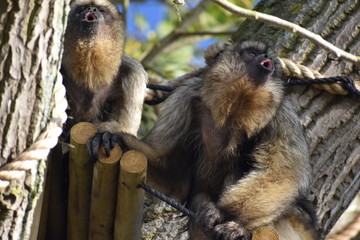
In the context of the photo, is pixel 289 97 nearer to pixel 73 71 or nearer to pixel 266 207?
pixel 266 207

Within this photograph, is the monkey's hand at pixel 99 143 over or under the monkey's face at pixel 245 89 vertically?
under

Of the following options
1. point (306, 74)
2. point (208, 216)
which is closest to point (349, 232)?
point (306, 74)

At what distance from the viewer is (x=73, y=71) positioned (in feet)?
16.2

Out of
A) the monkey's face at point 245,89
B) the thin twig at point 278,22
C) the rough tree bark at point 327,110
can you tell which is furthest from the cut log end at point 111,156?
the thin twig at point 278,22

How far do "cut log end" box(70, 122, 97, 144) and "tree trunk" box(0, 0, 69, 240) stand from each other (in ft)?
2.50

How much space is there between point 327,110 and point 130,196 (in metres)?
2.10

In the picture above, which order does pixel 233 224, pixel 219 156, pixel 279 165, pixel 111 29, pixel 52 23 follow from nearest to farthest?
pixel 52 23, pixel 233 224, pixel 279 165, pixel 219 156, pixel 111 29

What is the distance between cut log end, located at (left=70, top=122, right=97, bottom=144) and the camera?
13.6 feet

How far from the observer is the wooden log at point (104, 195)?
4090 millimetres

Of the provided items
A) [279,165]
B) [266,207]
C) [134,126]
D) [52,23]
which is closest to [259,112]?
[279,165]

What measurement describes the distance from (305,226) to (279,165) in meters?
0.53

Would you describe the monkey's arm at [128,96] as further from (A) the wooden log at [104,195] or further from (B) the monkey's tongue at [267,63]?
(B) the monkey's tongue at [267,63]

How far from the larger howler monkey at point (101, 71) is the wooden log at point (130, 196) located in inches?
32.8

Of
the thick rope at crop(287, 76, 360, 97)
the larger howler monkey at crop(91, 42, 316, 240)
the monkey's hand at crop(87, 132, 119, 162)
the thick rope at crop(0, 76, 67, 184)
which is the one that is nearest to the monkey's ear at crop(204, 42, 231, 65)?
the larger howler monkey at crop(91, 42, 316, 240)
